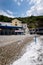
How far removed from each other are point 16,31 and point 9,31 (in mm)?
4236

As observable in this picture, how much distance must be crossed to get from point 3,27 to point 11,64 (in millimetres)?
50013

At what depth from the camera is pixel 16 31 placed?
65250mm

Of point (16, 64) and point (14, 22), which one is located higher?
point (14, 22)

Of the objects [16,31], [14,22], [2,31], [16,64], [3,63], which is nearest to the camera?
[3,63]

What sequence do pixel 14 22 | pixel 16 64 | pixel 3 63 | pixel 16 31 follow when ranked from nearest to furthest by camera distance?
pixel 3 63
pixel 16 64
pixel 16 31
pixel 14 22

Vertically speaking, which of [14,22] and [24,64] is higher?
[14,22]

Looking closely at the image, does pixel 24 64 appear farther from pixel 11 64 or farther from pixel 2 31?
pixel 2 31

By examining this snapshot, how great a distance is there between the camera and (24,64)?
9.93 meters


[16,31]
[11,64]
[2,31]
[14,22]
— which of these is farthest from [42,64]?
[14,22]

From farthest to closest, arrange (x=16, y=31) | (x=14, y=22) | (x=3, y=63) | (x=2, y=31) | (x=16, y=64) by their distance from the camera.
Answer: (x=14, y=22)
(x=16, y=31)
(x=2, y=31)
(x=16, y=64)
(x=3, y=63)

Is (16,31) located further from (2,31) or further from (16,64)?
(16,64)

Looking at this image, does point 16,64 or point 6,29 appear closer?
point 16,64

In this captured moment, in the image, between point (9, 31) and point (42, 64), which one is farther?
point (9, 31)

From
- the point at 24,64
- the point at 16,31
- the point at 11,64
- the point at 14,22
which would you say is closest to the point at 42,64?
the point at 24,64
